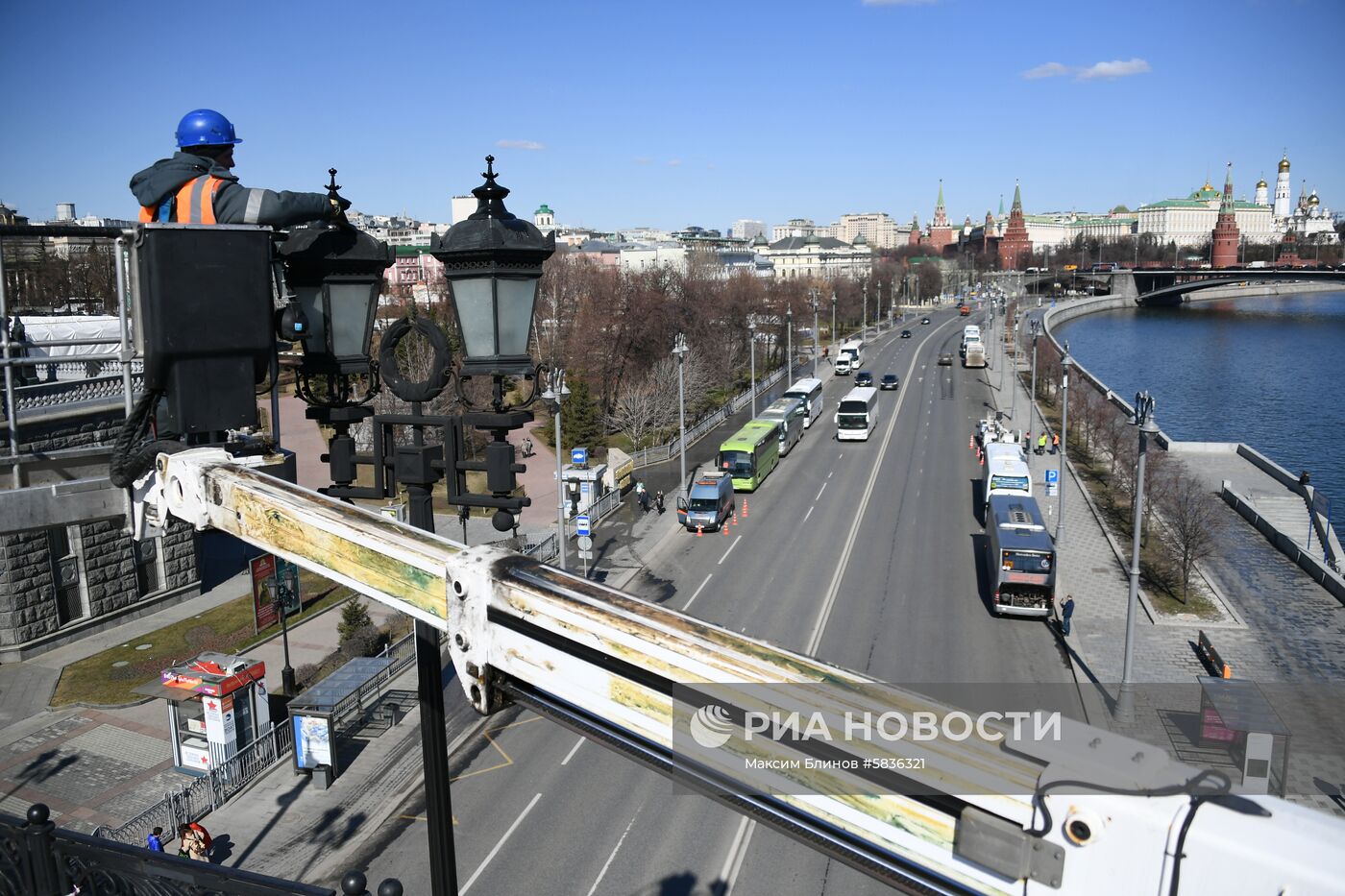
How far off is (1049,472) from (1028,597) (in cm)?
1023

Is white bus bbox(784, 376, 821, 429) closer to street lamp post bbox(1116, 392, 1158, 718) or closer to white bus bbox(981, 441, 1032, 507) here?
white bus bbox(981, 441, 1032, 507)

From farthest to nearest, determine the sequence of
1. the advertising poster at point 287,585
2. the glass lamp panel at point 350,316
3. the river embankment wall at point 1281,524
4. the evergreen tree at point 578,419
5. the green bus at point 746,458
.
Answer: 1. the evergreen tree at point 578,419
2. the green bus at point 746,458
3. the river embankment wall at point 1281,524
4. the advertising poster at point 287,585
5. the glass lamp panel at point 350,316

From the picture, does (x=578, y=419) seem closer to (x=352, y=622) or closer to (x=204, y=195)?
(x=352, y=622)

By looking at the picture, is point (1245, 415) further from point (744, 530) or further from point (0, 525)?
point (0, 525)

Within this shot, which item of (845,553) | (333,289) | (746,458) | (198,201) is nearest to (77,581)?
(845,553)

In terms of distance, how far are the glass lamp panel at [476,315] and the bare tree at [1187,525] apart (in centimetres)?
2276

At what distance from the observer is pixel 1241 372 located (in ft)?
250

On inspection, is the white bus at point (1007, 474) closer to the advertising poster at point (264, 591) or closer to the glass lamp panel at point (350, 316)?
the advertising poster at point (264, 591)

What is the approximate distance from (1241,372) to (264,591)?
255 ft

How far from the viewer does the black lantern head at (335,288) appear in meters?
5.59

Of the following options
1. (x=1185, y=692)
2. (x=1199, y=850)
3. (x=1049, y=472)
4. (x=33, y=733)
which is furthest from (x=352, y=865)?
(x=1049, y=472)

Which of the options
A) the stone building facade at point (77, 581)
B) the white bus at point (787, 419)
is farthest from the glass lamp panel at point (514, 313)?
the white bus at point (787, 419)

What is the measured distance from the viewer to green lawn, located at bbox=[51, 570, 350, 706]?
1911 cm

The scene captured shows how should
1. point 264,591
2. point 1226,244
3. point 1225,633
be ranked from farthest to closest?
1. point 1226,244
2. point 1225,633
3. point 264,591
